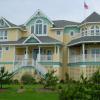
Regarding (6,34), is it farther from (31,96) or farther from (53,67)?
(31,96)

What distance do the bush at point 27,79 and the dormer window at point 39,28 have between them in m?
8.01

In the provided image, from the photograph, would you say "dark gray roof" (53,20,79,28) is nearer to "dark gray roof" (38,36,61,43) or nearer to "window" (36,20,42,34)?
"window" (36,20,42,34)

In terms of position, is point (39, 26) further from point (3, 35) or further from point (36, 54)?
point (3, 35)

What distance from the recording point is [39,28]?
4981 cm

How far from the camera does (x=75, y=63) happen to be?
45688 millimetres

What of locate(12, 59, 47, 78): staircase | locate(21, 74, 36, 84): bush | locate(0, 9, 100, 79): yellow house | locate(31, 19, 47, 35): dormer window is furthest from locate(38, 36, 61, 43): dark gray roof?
locate(21, 74, 36, 84): bush

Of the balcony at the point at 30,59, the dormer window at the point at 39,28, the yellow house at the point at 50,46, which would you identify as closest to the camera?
the yellow house at the point at 50,46

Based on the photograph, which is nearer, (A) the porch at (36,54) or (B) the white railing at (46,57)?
(A) the porch at (36,54)

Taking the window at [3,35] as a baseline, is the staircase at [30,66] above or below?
below

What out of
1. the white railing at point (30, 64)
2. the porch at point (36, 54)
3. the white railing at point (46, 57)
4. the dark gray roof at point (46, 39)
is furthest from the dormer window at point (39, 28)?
the white railing at point (30, 64)

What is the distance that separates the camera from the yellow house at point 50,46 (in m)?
44.9

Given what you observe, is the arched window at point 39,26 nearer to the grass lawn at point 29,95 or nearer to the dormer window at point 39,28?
the dormer window at point 39,28

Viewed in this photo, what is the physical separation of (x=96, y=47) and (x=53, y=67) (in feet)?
20.0

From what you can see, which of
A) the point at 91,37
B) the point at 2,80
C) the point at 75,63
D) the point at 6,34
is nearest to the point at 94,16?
the point at 91,37
